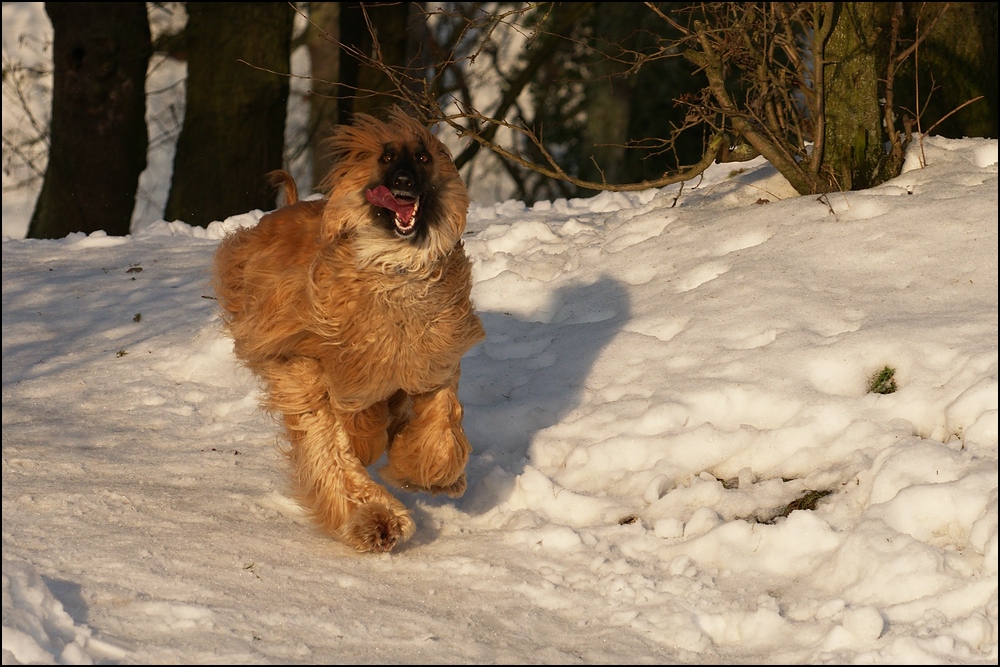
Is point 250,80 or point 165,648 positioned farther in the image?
point 250,80

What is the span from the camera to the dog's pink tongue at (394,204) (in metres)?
3.83

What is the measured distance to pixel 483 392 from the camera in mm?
5633

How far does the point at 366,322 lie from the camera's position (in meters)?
4.11

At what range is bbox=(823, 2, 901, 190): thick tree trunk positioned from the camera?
21.1 ft

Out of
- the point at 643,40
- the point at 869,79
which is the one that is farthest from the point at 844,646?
the point at 643,40

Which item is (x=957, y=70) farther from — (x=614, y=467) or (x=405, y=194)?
(x=405, y=194)

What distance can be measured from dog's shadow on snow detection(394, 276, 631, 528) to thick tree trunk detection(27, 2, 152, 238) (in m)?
5.28

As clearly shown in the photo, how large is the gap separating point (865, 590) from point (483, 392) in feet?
8.26

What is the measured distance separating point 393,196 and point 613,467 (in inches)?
59.0

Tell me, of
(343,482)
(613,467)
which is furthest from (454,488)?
(613,467)

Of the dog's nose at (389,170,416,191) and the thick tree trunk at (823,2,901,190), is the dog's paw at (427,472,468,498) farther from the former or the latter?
the thick tree trunk at (823,2,901,190)

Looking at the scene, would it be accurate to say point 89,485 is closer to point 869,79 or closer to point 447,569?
point 447,569

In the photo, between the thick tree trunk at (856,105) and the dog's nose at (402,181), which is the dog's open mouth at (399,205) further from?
the thick tree trunk at (856,105)

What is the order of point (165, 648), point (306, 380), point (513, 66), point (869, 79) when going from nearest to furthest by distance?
point (165, 648), point (306, 380), point (869, 79), point (513, 66)
